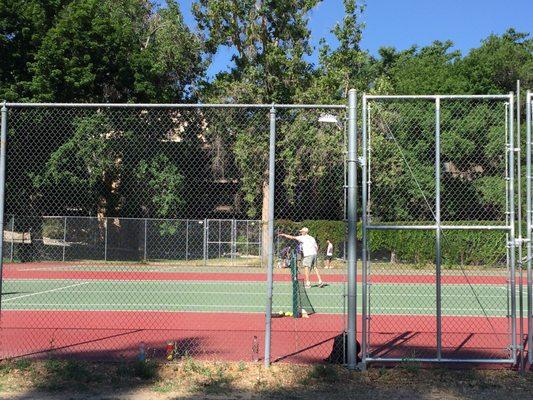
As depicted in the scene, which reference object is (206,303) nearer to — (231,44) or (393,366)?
(393,366)

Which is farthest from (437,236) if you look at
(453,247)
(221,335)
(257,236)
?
(257,236)

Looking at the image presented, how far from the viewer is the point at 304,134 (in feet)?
70.1

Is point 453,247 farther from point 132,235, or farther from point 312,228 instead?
point 132,235

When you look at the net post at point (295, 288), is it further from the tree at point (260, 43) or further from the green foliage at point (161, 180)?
the tree at point (260, 43)

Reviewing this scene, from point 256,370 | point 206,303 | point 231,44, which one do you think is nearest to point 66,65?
point 231,44

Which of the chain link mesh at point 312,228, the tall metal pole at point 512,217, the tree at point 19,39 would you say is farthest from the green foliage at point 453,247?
the tree at point 19,39

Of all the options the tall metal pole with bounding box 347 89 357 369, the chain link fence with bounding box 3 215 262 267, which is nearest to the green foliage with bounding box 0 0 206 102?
the chain link fence with bounding box 3 215 262 267

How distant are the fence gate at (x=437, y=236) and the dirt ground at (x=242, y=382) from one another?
32 cm

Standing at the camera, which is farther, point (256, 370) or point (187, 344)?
point (187, 344)

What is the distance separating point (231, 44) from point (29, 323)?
81.9 ft

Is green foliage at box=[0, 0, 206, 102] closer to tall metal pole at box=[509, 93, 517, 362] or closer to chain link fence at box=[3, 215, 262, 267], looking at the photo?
chain link fence at box=[3, 215, 262, 267]

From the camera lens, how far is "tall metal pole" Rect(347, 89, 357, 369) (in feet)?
23.2

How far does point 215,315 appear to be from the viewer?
41.0 feet

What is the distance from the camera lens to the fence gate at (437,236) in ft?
23.5
